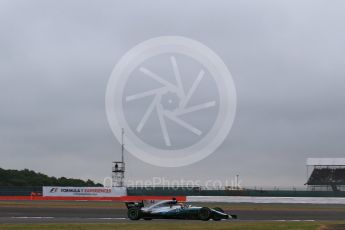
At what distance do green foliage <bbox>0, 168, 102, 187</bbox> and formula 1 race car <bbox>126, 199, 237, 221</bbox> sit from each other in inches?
3539

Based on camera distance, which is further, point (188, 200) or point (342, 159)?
point (342, 159)

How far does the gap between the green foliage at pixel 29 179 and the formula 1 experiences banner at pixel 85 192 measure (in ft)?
165

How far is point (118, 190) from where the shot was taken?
6831cm

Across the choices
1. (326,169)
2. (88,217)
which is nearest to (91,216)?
(88,217)

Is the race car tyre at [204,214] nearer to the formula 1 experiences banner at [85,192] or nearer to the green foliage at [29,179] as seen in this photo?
the formula 1 experiences banner at [85,192]

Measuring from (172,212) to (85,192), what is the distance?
39555 millimetres

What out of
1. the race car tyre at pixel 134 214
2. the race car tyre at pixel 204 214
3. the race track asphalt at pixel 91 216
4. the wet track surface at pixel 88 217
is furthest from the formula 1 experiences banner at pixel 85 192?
the race car tyre at pixel 204 214

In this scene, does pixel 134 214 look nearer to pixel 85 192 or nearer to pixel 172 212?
pixel 172 212

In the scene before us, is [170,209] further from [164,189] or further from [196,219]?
[164,189]

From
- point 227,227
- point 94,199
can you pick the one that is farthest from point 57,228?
point 94,199

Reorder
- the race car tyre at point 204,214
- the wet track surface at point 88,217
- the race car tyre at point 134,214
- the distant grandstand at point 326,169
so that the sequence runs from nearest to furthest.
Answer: the wet track surface at point 88,217, the race car tyre at point 204,214, the race car tyre at point 134,214, the distant grandstand at point 326,169

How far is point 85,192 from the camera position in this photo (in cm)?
6838

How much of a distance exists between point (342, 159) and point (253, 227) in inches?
3105

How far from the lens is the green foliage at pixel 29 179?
12250 cm
